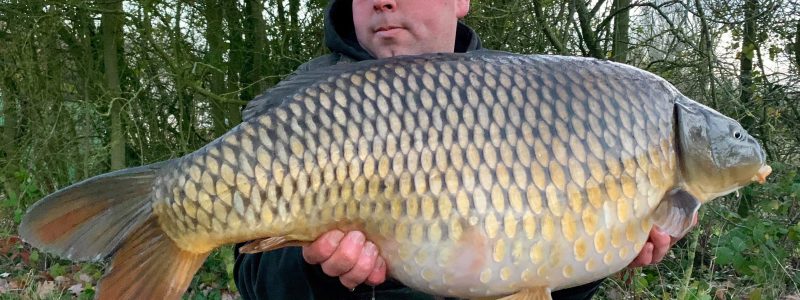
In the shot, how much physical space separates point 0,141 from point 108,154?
29.0 inches

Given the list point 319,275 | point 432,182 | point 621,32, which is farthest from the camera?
point 621,32

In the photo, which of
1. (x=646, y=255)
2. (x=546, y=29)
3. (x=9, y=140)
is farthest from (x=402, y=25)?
(x=9, y=140)

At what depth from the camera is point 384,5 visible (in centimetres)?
133

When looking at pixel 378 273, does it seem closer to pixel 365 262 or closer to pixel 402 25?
pixel 365 262

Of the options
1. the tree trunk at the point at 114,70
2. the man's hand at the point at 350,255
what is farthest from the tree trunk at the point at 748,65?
the tree trunk at the point at 114,70

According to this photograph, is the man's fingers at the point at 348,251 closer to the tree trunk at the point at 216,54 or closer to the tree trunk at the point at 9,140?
the tree trunk at the point at 216,54

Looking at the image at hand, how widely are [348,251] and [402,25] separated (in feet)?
1.75

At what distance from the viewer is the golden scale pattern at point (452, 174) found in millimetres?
907

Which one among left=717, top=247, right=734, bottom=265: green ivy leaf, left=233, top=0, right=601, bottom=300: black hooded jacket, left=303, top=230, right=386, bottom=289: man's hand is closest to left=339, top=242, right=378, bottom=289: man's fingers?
left=303, top=230, right=386, bottom=289: man's hand

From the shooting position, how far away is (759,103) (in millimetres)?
2902

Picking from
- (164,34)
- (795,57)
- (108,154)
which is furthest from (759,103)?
(108,154)

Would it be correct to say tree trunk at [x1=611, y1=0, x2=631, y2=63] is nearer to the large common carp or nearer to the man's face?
the man's face

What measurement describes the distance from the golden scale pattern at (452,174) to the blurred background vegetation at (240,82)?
57.9 inches

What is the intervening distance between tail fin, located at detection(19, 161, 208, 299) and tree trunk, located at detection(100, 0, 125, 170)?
8.39ft
